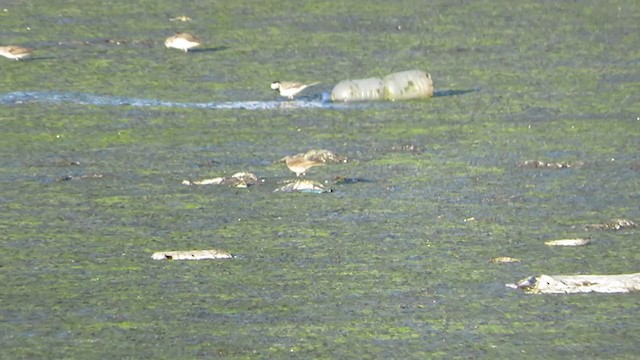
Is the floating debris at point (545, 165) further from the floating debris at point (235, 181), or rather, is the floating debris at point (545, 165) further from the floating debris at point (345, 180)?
the floating debris at point (235, 181)

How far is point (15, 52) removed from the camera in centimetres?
1047

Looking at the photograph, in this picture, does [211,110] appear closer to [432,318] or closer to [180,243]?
[180,243]

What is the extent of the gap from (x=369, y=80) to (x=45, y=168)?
2.64m

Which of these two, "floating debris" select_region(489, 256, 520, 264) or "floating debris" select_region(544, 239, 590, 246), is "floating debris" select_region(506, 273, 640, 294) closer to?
"floating debris" select_region(489, 256, 520, 264)

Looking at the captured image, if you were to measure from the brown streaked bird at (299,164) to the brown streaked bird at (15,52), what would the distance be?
3.17 m

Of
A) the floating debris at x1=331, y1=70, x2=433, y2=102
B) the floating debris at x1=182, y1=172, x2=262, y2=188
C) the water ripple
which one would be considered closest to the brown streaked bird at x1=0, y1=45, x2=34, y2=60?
the water ripple

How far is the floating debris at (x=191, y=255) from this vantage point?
617 centimetres

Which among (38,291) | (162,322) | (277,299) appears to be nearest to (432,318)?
(277,299)

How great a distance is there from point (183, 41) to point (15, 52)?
Answer: 1227mm

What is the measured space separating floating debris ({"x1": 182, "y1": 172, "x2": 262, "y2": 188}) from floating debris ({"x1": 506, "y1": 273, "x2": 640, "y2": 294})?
2250 mm

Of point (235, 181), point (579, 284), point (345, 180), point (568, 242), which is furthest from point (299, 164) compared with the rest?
point (579, 284)

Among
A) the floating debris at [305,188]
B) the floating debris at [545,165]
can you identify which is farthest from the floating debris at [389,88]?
the floating debris at [305,188]

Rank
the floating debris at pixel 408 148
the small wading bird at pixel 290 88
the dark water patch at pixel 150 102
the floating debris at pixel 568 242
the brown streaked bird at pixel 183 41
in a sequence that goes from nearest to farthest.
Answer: the floating debris at pixel 568 242, the floating debris at pixel 408 148, the dark water patch at pixel 150 102, the small wading bird at pixel 290 88, the brown streaked bird at pixel 183 41

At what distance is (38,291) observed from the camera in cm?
562
